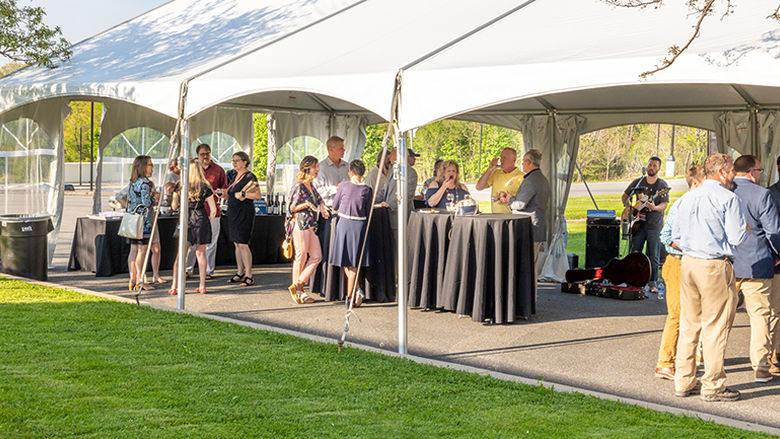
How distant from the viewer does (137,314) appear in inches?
345

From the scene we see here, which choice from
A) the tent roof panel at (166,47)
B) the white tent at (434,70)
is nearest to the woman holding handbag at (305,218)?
the white tent at (434,70)

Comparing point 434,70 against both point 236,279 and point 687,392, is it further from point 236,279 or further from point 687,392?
point 236,279

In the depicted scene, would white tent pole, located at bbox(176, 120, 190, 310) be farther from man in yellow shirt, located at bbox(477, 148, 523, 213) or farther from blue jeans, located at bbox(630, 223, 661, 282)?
blue jeans, located at bbox(630, 223, 661, 282)

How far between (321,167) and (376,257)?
56.3 inches

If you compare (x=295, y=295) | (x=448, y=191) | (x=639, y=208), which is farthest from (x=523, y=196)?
(x=295, y=295)

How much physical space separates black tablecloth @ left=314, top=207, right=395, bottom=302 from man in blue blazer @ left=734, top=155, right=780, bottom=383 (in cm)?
439

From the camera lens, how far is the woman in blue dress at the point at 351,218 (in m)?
9.32

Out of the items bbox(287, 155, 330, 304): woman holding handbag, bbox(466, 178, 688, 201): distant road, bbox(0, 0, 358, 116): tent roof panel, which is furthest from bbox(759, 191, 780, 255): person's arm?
bbox(466, 178, 688, 201): distant road

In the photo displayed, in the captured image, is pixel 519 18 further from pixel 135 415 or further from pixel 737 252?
pixel 135 415

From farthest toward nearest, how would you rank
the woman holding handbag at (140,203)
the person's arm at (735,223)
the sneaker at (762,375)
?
the woman holding handbag at (140,203) < the sneaker at (762,375) < the person's arm at (735,223)

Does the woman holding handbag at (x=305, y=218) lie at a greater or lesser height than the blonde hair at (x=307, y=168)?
lesser

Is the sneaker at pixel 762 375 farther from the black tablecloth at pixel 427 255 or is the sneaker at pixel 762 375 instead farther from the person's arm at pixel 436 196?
the person's arm at pixel 436 196

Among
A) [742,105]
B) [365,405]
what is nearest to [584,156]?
[742,105]

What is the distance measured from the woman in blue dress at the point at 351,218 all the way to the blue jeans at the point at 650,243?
13.6ft
